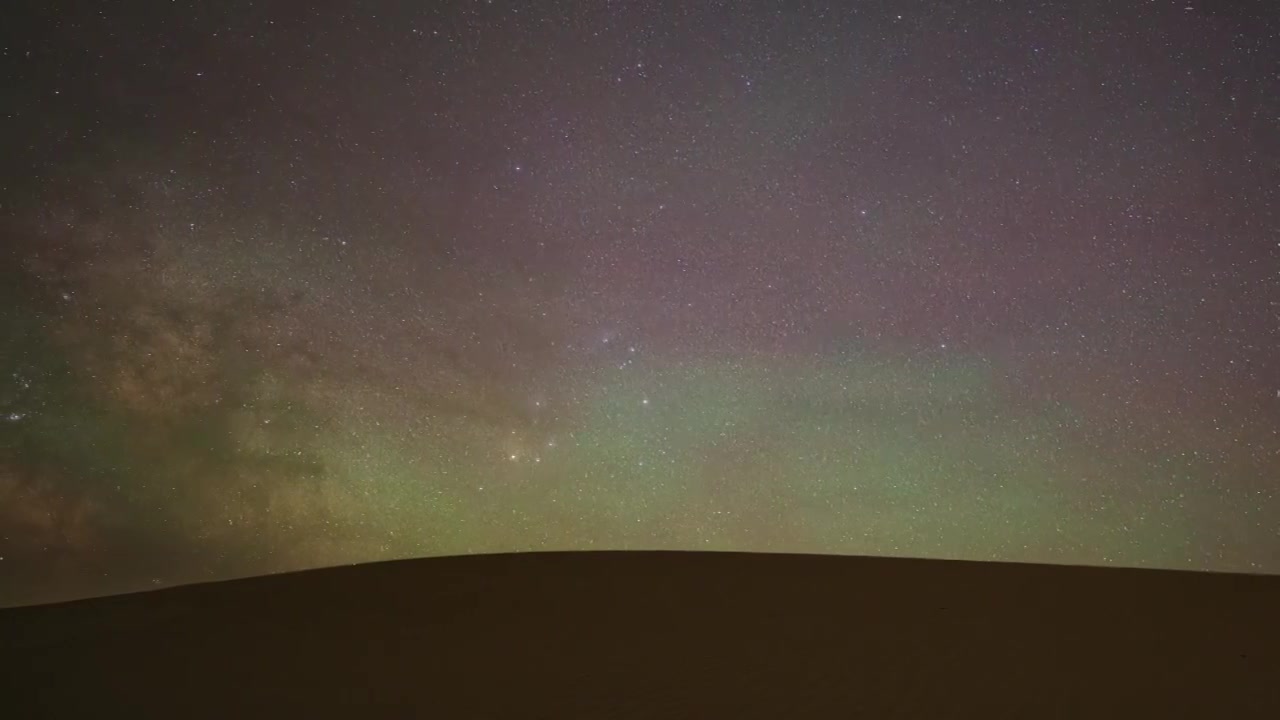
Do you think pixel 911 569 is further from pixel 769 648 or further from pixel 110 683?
pixel 110 683

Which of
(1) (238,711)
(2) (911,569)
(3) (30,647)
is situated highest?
(2) (911,569)

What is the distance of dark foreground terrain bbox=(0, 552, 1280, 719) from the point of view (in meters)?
5.31

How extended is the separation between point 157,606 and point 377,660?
15.8ft

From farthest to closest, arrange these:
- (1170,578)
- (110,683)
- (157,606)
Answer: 1. (1170,578)
2. (157,606)
3. (110,683)

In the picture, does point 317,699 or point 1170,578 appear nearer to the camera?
point 317,699

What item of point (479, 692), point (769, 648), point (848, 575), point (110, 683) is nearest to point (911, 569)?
point (848, 575)

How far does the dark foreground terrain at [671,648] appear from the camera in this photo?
17.4ft

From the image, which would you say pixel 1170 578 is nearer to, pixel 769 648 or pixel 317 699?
pixel 769 648

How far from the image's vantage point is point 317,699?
18.3 feet

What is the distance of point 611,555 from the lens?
43.6 ft

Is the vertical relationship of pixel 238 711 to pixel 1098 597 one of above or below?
below

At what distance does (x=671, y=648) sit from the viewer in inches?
261

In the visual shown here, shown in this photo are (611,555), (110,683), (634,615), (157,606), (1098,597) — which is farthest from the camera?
(611,555)

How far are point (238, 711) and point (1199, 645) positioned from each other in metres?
7.81
